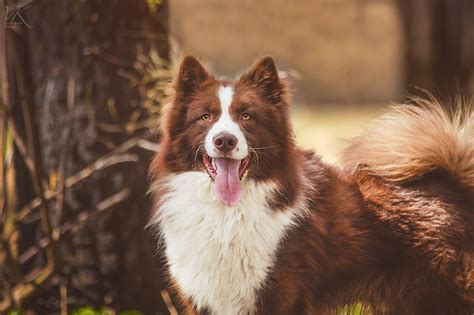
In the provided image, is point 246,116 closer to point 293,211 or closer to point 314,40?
point 293,211

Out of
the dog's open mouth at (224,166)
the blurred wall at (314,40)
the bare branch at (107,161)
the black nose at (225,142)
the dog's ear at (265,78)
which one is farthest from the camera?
the blurred wall at (314,40)

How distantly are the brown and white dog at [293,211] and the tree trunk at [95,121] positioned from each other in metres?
1.24

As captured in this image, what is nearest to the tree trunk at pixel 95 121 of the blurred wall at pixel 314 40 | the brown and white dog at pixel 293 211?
the brown and white dog at pixel 293 211

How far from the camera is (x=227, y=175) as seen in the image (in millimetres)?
4391

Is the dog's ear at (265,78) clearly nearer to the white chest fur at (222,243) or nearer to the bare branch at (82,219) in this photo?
the white chest fur at (222,243)

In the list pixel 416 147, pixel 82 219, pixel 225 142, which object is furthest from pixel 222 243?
pixel 82 219

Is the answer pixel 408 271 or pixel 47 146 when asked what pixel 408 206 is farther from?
pixel 47 146

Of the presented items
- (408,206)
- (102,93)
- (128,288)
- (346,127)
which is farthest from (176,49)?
(346,127)

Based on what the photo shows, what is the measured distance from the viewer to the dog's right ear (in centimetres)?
456

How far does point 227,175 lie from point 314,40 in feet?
43.2

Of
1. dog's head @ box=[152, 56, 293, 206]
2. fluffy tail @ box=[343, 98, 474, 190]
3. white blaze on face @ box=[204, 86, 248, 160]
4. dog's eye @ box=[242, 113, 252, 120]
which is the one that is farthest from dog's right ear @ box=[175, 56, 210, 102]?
fluffy tail @ box=[343, 98, 474, 190]

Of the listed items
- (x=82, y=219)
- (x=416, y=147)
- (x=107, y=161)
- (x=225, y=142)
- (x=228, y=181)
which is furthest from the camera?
(x=82, y=219)

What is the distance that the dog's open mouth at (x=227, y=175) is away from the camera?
4367 millimetres

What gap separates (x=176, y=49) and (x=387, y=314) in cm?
240
